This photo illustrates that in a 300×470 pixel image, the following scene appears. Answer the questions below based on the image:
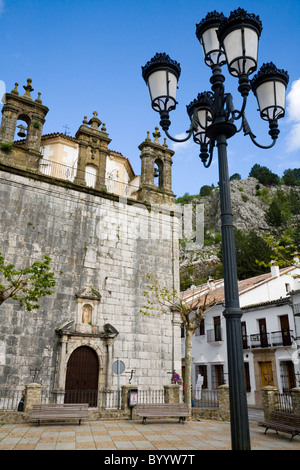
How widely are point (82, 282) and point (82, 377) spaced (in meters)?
3.85

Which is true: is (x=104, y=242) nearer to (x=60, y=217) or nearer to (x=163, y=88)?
(x=60, y=217)

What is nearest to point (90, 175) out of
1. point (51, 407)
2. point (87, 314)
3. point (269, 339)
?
point (87, 314)

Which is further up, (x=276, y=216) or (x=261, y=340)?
(x=276, y=216)

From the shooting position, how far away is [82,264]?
49.2ft

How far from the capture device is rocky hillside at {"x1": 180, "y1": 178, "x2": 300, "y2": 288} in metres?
52.4

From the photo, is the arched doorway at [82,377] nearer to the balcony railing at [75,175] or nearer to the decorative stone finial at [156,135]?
the balcony railing at [75,175]

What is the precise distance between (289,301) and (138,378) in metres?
12.0

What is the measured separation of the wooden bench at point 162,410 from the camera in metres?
10.9

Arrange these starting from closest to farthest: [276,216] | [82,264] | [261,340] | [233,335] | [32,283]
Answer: [233,335] → [32,283] → [82,264] → [261,340] → [276,216]

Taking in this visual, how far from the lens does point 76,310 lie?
14.2 meters

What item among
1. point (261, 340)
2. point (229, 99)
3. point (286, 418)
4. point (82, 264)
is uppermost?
point (82, 264)

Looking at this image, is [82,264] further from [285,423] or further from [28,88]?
[285,423]

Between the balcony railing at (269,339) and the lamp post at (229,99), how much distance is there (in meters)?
19.0
